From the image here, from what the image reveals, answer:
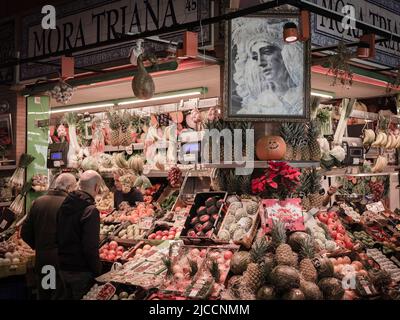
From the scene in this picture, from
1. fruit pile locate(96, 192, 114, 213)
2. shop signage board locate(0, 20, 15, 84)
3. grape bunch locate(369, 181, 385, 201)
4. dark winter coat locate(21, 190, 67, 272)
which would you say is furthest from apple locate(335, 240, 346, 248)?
shop signage board locate(0, 20, 15, 84)

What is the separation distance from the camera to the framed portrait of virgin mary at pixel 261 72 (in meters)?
5.66

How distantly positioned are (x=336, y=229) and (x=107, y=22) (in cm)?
400

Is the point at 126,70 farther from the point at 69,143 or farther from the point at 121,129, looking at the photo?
the point at 69,143

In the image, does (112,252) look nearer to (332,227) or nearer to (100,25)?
(332,227)

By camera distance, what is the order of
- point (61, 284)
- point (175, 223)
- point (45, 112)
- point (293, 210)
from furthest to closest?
point (45, 112) → point (175, 223) → point (61, 284) → point (293, 210)

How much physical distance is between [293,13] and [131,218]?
310 centimetres

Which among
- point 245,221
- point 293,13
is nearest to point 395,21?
point 293,13

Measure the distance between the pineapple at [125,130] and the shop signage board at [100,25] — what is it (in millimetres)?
728

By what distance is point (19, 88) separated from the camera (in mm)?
8367

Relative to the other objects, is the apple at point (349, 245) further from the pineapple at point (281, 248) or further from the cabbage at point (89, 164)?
the cabbage at point (89, 164)

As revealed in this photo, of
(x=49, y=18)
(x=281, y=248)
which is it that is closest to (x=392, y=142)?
(x=281, y=248)

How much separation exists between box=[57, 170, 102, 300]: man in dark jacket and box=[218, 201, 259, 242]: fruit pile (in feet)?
3.99

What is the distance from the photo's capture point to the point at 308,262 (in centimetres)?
439

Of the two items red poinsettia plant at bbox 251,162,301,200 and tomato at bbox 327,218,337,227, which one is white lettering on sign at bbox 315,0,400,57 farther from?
tomato at bbox 327,218,337,227
